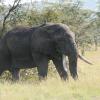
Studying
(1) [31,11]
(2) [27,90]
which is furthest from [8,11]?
(2) [27,90]

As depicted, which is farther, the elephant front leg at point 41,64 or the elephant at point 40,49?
the elephant front leg at point 41,64

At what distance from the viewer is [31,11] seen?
1897 centimetres

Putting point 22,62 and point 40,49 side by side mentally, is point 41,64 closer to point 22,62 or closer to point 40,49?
point 40,49

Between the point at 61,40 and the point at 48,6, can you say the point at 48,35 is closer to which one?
the point at 61,40

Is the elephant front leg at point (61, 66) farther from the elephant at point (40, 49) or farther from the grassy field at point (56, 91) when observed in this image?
the grassy field at point (56, 91)

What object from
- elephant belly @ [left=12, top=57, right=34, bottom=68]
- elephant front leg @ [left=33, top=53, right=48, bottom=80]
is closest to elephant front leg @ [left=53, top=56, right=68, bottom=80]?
elephant front leg @ [left=33, top=53, right=48, bottom=80]

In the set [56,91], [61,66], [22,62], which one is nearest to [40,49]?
[61,66]

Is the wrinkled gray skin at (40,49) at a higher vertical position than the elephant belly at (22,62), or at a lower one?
higher

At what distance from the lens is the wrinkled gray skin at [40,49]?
14.0 metres

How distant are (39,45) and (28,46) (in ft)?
1.91

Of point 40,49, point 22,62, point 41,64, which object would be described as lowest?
point 22,62

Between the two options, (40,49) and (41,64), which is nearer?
(41,64)

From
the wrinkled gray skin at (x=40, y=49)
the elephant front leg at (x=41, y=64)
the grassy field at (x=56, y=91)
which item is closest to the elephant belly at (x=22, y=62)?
the wrinkled gray skin at (x=40, y=49)

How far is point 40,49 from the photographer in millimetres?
14664
